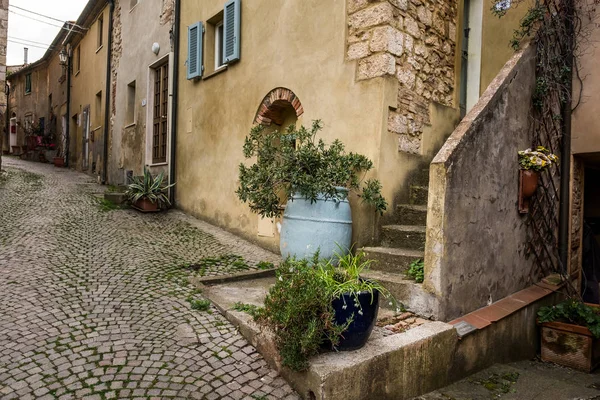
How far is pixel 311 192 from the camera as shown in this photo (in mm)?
4090

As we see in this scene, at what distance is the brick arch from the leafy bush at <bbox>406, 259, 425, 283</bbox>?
2574 mm

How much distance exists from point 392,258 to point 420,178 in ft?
4.70

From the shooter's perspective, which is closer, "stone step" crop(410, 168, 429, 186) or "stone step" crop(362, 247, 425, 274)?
"stone step" crop(362, 247, 425, 274)

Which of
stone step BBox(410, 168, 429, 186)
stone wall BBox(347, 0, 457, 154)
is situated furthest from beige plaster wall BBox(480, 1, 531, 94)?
stone step BBox(410, 168, 429, 186)

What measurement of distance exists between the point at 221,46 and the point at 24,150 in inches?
617

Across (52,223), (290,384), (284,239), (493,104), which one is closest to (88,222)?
(52,223)

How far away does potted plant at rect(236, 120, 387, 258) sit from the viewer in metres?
4.12

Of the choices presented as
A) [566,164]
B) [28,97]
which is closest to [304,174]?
[566,164]

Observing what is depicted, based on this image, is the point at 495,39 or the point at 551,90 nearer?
the point at 551,90

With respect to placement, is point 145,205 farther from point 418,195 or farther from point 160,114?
point 418,195

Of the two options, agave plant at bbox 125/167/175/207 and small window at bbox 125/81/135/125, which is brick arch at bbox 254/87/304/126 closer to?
agave plant at bbox 125/167/175/207

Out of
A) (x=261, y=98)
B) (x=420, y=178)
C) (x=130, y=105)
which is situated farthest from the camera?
(x=130, y=105)

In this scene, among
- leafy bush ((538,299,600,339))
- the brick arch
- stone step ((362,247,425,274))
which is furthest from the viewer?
the brick arch

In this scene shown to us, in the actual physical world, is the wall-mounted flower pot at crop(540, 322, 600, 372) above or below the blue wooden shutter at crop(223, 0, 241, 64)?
below
